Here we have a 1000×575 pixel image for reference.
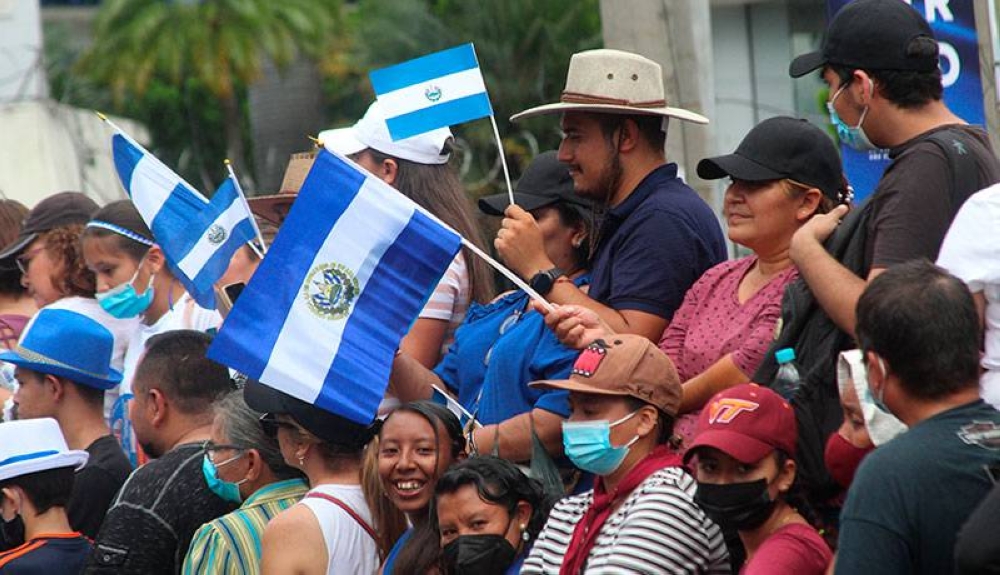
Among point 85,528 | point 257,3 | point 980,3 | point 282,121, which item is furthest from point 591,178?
point 257,3

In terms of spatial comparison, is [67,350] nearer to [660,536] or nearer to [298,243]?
[298,243]

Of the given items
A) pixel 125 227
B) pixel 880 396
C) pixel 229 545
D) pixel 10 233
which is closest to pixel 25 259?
pixel 10 233

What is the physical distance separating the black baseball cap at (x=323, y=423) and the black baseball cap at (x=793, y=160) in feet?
5.37

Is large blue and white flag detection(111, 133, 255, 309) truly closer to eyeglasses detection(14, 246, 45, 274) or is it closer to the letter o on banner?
eyeglasses detection(14, 246, 45, 274)

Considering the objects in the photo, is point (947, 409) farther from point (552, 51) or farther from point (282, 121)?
point (282, 121)

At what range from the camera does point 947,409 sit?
3965 mm

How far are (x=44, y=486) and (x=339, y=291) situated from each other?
166 centimetres

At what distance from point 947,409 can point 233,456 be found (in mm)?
3139

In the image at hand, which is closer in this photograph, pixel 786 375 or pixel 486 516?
pixel 786 375

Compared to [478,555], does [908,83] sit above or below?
above

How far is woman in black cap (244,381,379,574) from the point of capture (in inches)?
225

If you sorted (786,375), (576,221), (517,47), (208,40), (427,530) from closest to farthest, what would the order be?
1. (786,375)
2. (427,530)
3. (576,221)
4. (517,47)
5. (208,40)

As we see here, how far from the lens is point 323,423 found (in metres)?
6.01

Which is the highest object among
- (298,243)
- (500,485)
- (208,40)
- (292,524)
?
(298,243)
